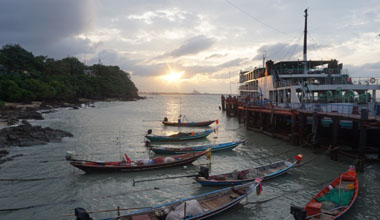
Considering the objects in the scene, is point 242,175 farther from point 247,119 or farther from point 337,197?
point 247,119

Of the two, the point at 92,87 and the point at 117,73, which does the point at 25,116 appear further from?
the point at 117,73

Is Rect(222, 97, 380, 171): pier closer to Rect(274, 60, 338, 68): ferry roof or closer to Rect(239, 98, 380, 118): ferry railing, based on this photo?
Rect(239, 98, 380, 118): ferry railing

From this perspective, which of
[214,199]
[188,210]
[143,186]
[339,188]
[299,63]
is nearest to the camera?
[188,210]

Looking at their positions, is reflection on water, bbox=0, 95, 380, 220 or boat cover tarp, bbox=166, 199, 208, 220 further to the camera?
reflection on water, bbox=0, 95, 380, 220

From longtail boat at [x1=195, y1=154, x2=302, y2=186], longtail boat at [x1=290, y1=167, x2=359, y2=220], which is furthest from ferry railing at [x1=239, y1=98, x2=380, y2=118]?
longtail boat at [x1=290, y1=167, x2=359, y2=220]

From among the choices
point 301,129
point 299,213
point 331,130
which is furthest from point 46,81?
point 299,213

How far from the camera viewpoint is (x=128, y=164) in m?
17.5

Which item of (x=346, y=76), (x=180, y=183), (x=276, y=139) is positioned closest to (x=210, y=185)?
(x=180, y=183)

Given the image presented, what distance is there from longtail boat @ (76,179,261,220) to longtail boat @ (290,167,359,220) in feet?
9.14

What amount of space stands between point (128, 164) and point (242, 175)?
314 inches

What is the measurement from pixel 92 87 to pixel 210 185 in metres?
119

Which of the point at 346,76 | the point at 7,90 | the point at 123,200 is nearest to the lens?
the point at 123,200

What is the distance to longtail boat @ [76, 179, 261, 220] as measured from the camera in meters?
10.2

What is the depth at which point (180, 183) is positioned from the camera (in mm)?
15742
